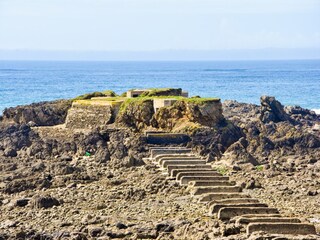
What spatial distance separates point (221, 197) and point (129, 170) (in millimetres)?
8981

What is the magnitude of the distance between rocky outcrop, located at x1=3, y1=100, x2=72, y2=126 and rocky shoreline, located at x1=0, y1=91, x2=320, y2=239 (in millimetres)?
51

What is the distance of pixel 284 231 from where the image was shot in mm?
33969

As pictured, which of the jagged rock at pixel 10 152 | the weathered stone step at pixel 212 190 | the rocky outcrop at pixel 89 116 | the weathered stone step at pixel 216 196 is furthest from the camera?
the rocky outcrop at pixel 89 116

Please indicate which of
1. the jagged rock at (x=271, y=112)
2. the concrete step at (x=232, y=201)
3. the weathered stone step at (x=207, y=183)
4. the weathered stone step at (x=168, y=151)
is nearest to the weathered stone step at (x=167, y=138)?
the weathered stone step at (x=168, y=151)

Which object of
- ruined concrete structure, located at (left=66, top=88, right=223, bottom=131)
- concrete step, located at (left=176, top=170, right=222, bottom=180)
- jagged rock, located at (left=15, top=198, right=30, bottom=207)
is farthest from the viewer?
ruined concrete structure, located at (left=66, top=88, right=223, bottom=131)

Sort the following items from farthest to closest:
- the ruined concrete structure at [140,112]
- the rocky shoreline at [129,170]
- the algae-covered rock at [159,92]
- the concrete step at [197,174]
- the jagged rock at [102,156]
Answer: the algae-covered rock at [159,92] < the ruined concrete structure at [140,112] < the jagged rock at [102,156] < the concrete step at [197,174] < the rocky shoreline at [129,170]

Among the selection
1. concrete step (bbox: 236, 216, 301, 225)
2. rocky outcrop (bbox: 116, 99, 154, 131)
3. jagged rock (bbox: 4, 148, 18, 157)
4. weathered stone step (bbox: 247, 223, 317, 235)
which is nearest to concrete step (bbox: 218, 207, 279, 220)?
concrete step (bbox: 236, 216, 301, 225)

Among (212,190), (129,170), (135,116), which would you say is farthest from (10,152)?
(212,190)

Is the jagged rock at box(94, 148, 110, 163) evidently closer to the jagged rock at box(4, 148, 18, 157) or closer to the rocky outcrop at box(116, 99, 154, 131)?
the jagged rock at box(4, 148, 18, 157)

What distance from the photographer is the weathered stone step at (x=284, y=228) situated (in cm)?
3384

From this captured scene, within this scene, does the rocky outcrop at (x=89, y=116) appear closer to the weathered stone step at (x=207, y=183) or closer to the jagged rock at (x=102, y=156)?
the jagged rock at (x=102, y=156)

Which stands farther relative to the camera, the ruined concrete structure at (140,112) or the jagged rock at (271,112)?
the jagged rock at (271,112)

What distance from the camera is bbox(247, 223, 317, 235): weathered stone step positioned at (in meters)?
33.8

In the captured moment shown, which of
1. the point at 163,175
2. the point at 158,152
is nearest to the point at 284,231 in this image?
the point at 163,175
